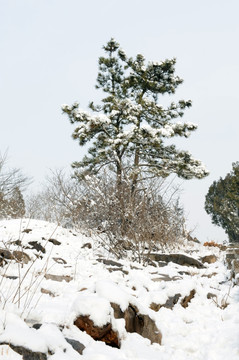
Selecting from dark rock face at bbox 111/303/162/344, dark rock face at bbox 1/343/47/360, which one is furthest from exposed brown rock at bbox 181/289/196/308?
dark rock face at bbox 1/343/47/360

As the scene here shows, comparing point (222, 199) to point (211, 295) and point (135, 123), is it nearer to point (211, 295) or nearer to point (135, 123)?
point (135, 123)

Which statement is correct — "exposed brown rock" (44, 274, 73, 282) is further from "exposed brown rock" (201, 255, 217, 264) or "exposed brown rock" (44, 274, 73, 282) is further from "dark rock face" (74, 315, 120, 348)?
"exposed brown rock" (201, 255, 217, 264)

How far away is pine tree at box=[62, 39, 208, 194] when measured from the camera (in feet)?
52.2

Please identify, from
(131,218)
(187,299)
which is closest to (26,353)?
(187,299)

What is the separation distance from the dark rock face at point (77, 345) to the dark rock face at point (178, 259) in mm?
5799

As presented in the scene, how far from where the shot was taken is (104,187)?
30.9 ft

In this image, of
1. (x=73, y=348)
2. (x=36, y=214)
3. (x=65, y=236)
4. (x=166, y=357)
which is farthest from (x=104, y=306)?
(x=36, y=214)

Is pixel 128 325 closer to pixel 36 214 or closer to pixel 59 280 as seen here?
pixel 59 280

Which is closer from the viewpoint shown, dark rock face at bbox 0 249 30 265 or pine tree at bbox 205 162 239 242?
dark rock face at bbox 0 249 30 265

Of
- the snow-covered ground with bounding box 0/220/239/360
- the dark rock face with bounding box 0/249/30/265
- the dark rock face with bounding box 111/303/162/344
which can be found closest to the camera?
the snow-covered ground with bounding box 0/220/239/360

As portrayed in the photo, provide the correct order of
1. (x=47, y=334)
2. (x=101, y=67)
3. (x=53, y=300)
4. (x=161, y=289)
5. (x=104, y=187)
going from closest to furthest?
1. (x=47, y=334)
2. (x=53, y=300)
3. (x=161, y=289)
4. (x=104, y=187)
5. (x=101, y=67)

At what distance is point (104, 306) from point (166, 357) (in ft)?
2.50

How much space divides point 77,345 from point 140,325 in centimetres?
100

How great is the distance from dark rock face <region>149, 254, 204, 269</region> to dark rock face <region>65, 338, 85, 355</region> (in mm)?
5799
